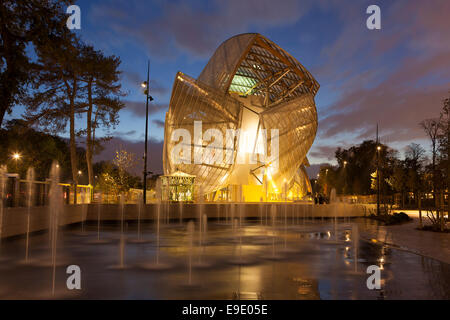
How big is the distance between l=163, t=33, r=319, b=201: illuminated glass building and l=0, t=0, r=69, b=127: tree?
1029 inches

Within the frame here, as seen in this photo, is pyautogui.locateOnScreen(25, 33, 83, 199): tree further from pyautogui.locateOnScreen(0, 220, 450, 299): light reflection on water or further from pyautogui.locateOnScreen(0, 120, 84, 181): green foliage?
pyautogui.locateOnScreen(0, 220, 450, 299): light reflection on water

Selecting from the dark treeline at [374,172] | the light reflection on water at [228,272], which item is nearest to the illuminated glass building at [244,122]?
the dark treeline at [374,172]

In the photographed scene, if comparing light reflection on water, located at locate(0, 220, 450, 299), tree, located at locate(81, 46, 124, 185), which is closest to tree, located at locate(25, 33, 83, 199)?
tree, located at locate(81, 46, 124, 185)

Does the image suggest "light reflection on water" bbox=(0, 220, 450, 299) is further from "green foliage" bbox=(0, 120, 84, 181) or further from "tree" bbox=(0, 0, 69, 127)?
"green foliage" bbox=(0, 120, 84, 181)

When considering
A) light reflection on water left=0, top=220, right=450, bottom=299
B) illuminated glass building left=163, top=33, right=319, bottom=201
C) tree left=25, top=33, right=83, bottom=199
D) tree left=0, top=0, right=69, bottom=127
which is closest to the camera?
light reflection on water left=0, top=220, right=450, bottom=299

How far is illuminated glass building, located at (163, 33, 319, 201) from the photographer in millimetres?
38594

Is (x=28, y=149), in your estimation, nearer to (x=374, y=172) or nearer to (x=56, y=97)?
(x=56, y=97)

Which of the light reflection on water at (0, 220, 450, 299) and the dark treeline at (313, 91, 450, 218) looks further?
the dark treeline at (313, 91, 450, 218)

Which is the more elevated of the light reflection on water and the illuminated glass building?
the illuminated glass building

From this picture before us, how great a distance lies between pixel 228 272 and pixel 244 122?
140 feet

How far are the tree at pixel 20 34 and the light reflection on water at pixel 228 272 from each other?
169 inches

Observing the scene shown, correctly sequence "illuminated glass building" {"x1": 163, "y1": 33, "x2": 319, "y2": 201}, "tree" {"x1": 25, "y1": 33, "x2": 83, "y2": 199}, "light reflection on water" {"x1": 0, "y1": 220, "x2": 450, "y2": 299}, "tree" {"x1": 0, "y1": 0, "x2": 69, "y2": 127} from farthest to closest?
"illuminated glass building" {"x1": 163, "y1": 33, "x2": 319, "y2": 201} < "tree" {"x1": 25, "y1": 33, "x2": 83, "y2": 199} < "tree" {"x1": 0, "y1": 0, "x2": 69, "y2": 127} < "light reflection on water" {"x1": 0, "y1": 220, "x2": 450, "y2": 299}

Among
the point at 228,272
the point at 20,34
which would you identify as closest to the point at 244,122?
the point at 20,34

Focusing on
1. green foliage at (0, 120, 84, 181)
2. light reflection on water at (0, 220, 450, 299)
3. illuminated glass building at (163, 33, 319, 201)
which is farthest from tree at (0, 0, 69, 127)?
illuminated glass building at (163, 33, 319, 201)
